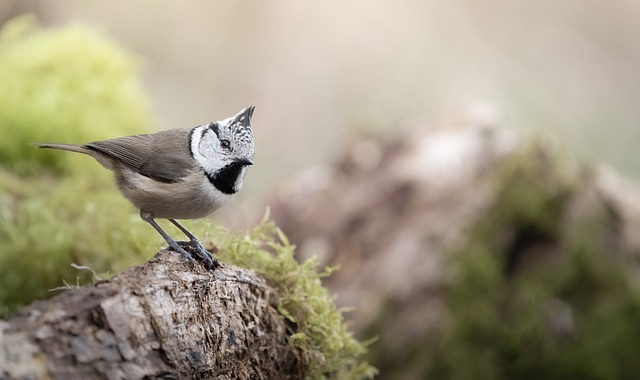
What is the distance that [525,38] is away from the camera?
12.1 metres

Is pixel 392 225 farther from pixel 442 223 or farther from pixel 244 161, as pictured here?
pixel 244 161

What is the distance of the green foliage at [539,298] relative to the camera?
4348mm

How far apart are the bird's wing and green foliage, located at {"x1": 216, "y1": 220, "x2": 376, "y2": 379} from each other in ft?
1.08

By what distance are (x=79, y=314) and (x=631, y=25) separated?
→ 11.8 metres

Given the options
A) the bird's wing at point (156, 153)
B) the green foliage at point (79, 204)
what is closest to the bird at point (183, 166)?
the bird's wing at point (156, 153)

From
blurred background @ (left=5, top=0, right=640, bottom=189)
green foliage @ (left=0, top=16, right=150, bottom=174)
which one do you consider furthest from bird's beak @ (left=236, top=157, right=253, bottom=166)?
blurred background @ (left=5, top=0, right=640, bottom=189)

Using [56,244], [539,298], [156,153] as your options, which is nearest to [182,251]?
[156,153]

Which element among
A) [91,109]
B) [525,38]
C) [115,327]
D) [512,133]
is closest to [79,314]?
[115,327]

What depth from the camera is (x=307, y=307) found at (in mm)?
2613

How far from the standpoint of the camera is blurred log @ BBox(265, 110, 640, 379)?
4633mm

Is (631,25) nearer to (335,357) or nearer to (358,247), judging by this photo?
(358,247)

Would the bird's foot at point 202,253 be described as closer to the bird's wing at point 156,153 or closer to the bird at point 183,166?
the bird at point 183,166

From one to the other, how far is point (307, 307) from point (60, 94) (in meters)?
3.27

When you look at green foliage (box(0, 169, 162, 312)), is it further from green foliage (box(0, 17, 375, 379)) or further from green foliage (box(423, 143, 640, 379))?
green foliage (box(423, 143, 640, 379))
